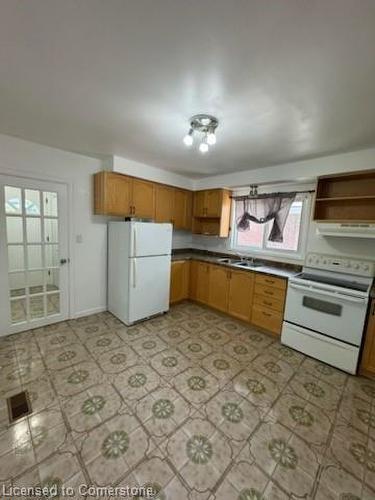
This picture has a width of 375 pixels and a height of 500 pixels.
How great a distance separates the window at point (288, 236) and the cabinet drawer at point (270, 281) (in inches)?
26.1

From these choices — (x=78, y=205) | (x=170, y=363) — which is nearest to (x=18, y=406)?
(x=170, y=363)

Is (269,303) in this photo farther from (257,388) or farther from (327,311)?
(257,388)

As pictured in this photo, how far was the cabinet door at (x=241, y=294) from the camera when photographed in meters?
3.28

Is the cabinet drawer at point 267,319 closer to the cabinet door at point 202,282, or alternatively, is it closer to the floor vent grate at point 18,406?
the cabinet door at point 202,282

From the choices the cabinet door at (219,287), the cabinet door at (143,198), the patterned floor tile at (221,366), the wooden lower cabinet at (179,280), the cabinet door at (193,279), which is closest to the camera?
the patterned floor tile at (221,366)

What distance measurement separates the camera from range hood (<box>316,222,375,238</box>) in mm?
2332

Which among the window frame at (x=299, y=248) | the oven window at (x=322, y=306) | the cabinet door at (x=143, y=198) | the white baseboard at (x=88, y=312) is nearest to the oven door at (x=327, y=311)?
the oven window at (x=322, y=306)

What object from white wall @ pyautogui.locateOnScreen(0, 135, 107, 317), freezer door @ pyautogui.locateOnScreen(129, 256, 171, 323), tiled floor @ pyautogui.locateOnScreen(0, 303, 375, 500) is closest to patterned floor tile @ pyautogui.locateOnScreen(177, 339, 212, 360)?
tiled floor @ pyautogui.locateOnScreen(0, 303, 375, 500)

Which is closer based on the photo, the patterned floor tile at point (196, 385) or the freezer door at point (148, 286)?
the patterned floor tile at point (196, 385)

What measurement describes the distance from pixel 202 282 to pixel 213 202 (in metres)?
1.50

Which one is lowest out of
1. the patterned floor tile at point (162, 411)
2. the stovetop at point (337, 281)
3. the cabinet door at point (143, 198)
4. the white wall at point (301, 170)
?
the patterned floor tile at point (162, 411)

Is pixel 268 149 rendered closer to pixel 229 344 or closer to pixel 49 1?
pixel 49 1

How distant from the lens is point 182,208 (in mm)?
4129

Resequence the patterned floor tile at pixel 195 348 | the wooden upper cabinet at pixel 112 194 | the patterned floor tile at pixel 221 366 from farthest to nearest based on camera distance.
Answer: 1. the wooden upper cabinet at pixel 112 194
2. the patterned floor tile at pixel 195 348
3. the patterned floor tile at pixel 221 366
